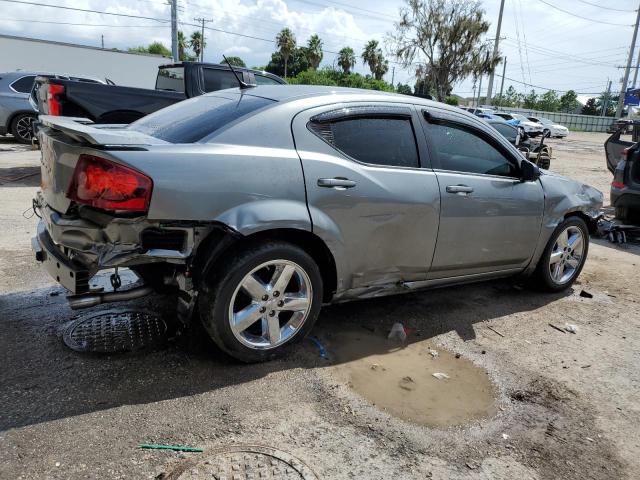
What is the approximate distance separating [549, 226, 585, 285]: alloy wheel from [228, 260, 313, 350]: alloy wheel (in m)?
2.76

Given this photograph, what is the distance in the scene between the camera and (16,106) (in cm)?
1277

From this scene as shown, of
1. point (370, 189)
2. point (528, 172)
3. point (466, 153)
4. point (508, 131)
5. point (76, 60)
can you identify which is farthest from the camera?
point (76, 60)

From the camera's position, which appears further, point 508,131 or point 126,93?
point 508,131

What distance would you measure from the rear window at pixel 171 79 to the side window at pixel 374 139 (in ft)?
19.9

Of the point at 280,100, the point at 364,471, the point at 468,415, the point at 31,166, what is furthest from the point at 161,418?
the point at 31,166

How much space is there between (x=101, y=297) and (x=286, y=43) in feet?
216

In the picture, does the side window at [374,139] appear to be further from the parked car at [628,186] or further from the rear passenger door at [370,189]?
the parked car at [628,186]

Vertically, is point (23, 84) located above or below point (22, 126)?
above

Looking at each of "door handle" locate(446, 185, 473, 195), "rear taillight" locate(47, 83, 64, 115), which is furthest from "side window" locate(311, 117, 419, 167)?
"rear taillight" locate(47, 83, 64, 115)

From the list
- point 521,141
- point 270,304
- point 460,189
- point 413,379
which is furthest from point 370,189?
point 521,141

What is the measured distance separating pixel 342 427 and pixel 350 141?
1818 millimetres

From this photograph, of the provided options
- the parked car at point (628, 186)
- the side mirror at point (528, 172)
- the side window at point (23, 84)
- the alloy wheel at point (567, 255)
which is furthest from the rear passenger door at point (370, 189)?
the side window at point (23, 84)

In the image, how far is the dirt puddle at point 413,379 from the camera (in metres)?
3.05

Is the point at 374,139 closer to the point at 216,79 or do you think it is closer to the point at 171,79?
the point at 216,79
